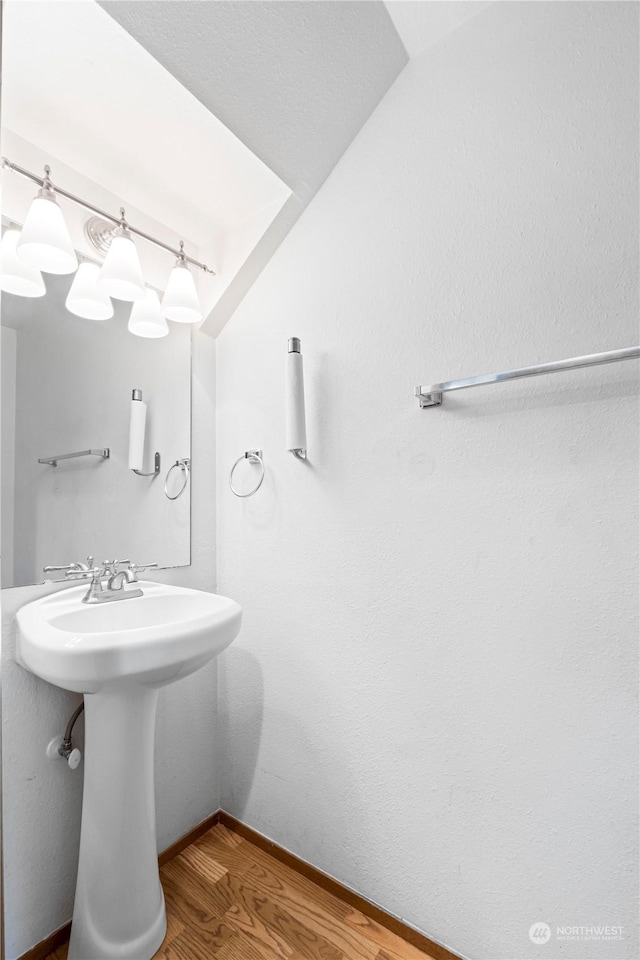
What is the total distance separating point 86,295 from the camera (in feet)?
4.35

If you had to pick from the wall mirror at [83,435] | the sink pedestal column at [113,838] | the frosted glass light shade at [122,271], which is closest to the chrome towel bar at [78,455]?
the wall mirror at [83,435]

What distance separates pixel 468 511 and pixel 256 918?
1.15 meters

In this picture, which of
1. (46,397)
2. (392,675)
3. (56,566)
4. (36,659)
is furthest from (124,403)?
(392,675)

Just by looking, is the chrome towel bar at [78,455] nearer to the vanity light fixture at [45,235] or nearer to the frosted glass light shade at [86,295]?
the frosted glass light shade at [86,295]

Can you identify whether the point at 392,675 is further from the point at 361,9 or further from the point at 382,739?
the point at 361,9

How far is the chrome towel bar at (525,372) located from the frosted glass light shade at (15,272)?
99 centimetres

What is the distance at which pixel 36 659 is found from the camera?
0.99m

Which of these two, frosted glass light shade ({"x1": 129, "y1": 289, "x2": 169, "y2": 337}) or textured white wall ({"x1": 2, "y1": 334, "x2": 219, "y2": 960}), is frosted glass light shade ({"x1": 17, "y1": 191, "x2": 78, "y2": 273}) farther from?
textured white wall ({"x1": 2, "y1": 334, "x2": 219, "y2": 960})

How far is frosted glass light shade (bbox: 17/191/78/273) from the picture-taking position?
1.15 metres

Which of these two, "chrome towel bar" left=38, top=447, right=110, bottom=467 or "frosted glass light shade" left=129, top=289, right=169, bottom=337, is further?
"frosted glass light shade" left=129, top=289, right=169, bottom=337

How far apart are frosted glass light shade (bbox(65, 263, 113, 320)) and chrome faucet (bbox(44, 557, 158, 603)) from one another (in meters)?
0.67

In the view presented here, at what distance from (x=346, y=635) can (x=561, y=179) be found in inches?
47.4

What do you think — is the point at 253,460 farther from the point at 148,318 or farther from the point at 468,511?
the point at 468,511

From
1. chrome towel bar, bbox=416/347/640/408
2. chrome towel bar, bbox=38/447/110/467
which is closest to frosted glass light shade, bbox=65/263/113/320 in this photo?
chrome towel bar, bbox=38/447/110/467
